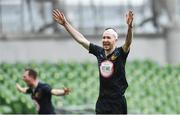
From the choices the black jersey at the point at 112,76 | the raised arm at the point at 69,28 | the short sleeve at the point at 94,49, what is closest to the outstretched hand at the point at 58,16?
the raised arm at the point at 69,28

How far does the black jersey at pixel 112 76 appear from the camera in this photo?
9680mm

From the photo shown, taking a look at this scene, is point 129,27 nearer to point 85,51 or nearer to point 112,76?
point 112,76

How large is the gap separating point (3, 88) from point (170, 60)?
5.69 metres

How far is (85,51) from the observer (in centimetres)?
2120

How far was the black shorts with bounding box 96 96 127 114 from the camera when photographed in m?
9.77

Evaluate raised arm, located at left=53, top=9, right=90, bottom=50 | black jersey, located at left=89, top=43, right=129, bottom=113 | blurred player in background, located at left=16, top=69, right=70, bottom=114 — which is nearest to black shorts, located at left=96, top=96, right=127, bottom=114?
black jersey, located at left=89, top=43, right=129, bottom=113

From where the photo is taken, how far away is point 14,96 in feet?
58.2

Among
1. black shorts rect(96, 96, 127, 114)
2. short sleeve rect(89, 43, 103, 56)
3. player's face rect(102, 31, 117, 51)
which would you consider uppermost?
player's face rect(102, 31, 117, 51)

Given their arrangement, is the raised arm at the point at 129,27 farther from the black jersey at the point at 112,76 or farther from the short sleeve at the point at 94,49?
the short sleeve at the point at 94,49

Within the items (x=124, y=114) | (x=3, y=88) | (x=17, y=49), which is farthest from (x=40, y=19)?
(x=124, y=114)

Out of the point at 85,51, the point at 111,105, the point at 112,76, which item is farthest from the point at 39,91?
the point at 85,51

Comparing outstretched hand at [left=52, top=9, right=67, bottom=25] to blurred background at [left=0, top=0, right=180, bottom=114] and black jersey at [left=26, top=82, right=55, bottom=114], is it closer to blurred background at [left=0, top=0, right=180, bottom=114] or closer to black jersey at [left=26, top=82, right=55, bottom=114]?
black jersey at [left=26, top=82, right=55, bottom=114]

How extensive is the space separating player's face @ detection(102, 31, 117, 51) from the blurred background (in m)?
8.46

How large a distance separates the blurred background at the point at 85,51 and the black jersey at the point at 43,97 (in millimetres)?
5262
